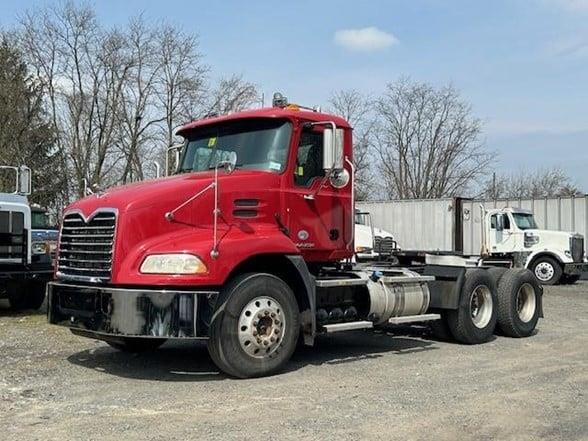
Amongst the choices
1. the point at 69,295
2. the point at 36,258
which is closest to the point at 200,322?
the point at 69,295

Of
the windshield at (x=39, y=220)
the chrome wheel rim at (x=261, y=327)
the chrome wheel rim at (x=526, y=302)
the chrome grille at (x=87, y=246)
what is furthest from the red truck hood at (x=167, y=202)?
the windshield at (x=39, y=220)

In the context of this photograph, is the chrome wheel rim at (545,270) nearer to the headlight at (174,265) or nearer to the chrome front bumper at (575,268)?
the chrome front bumper at (575,268)

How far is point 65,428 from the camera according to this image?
5.46 meters

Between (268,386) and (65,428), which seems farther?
(268,386)

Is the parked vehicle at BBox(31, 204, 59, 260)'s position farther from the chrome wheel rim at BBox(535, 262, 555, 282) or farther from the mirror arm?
the chrome wheel rim at BBox(535, 262, 555, 282)

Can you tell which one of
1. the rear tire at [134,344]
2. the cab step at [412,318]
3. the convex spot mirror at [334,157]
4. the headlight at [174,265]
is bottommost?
the rear tire at [134,344]

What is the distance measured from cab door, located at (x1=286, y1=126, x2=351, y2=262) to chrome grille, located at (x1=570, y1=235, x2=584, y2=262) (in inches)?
618

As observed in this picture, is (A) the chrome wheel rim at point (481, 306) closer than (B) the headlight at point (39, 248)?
Yes

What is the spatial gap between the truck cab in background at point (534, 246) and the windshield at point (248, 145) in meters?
15.1

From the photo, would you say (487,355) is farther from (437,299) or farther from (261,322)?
(261,322)

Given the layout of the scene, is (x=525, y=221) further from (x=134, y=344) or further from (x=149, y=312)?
(x=149, y=312)

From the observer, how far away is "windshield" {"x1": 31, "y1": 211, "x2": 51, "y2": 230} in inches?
705

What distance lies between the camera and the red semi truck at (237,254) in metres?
6.89

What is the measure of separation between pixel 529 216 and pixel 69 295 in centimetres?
1845
